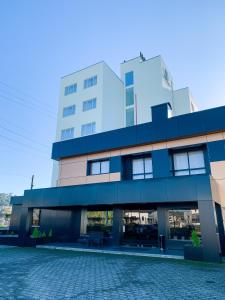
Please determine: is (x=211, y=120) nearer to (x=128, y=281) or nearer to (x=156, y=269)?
(x=156, y=269)

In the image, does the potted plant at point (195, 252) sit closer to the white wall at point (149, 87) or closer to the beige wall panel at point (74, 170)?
the beige wall panel at point (74, 170)

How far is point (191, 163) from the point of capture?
1638cm

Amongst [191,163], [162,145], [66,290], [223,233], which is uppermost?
[162,145]

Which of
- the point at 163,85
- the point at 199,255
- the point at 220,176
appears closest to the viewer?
the point at 199,255

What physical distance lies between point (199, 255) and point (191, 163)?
6841mm

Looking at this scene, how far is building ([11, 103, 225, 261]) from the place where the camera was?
13156mm

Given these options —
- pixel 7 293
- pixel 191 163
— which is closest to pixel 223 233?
pixel 191 163

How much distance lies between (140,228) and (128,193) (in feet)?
13.5

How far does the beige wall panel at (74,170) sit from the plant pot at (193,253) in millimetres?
11313

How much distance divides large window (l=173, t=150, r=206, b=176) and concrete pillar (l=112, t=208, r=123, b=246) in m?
5.22

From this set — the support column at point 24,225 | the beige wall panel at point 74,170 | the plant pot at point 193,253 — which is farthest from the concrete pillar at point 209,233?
the support column at point 24,225

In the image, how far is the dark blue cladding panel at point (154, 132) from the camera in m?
15.4

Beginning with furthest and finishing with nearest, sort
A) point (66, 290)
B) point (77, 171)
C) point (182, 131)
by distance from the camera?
point (77, 171)
point (182, 131)
point (66, 290)

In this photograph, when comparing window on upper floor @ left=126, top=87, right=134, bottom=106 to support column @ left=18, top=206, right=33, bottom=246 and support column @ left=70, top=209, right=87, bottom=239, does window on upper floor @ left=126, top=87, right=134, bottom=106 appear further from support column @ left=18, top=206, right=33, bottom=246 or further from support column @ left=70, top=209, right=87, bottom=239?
support column @ left=18, top=206, right=33, bottom=246
